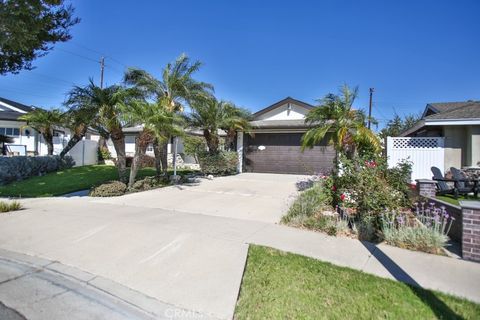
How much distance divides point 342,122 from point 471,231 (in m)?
5.63

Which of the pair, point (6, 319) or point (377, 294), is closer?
point (6, 319)

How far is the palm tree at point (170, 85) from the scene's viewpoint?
13.1 metres

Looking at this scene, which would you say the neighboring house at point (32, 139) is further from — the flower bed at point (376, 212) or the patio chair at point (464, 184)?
the patio chair at point (464, 184)

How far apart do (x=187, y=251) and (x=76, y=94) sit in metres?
9.38

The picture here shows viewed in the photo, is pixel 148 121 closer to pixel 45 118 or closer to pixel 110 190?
pixel 110 190

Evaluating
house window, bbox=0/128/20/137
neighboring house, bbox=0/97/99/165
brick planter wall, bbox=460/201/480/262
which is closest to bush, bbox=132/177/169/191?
brick planter wall, bbox=460/201/480/262

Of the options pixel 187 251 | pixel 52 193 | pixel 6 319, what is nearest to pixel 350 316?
pixel 187 251

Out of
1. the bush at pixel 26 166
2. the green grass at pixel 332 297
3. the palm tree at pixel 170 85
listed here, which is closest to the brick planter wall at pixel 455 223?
the green grass at pixel 332 297

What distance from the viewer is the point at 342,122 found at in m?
9.70

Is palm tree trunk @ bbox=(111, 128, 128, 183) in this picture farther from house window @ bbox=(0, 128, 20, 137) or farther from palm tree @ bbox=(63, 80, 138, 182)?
house window @ bbox=(0, 128, 20, 137)

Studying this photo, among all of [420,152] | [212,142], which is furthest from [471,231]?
[212,142]

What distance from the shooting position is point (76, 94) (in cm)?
1134

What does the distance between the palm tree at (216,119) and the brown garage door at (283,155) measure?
5.72 ft

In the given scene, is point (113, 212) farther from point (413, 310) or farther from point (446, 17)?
point (446, 17)
